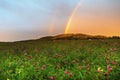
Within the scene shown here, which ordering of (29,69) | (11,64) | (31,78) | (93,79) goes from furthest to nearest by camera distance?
(11,64)
(29,69)
(31,78)
(93,79)

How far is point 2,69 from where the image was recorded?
450 inches

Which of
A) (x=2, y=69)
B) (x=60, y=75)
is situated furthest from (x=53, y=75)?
(x=2, y=69)

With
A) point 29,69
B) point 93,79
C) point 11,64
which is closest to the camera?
point 93,79

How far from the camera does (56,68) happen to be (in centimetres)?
1142

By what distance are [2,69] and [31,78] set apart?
2101 millimetres

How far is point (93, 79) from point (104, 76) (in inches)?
17.8

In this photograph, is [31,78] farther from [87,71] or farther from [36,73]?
[87,71]

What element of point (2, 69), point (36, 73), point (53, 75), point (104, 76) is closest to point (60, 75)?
point (53, 75)

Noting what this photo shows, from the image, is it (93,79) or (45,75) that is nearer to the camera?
(93,79)

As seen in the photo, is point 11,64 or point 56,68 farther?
point 11,64

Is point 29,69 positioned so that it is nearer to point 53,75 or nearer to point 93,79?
point 53,75

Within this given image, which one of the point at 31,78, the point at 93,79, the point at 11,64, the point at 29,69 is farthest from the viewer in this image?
the point at 11,64

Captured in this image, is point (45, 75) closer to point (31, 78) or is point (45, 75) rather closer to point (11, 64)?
point (31, 78)

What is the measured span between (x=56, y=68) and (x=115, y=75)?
2803 mm
